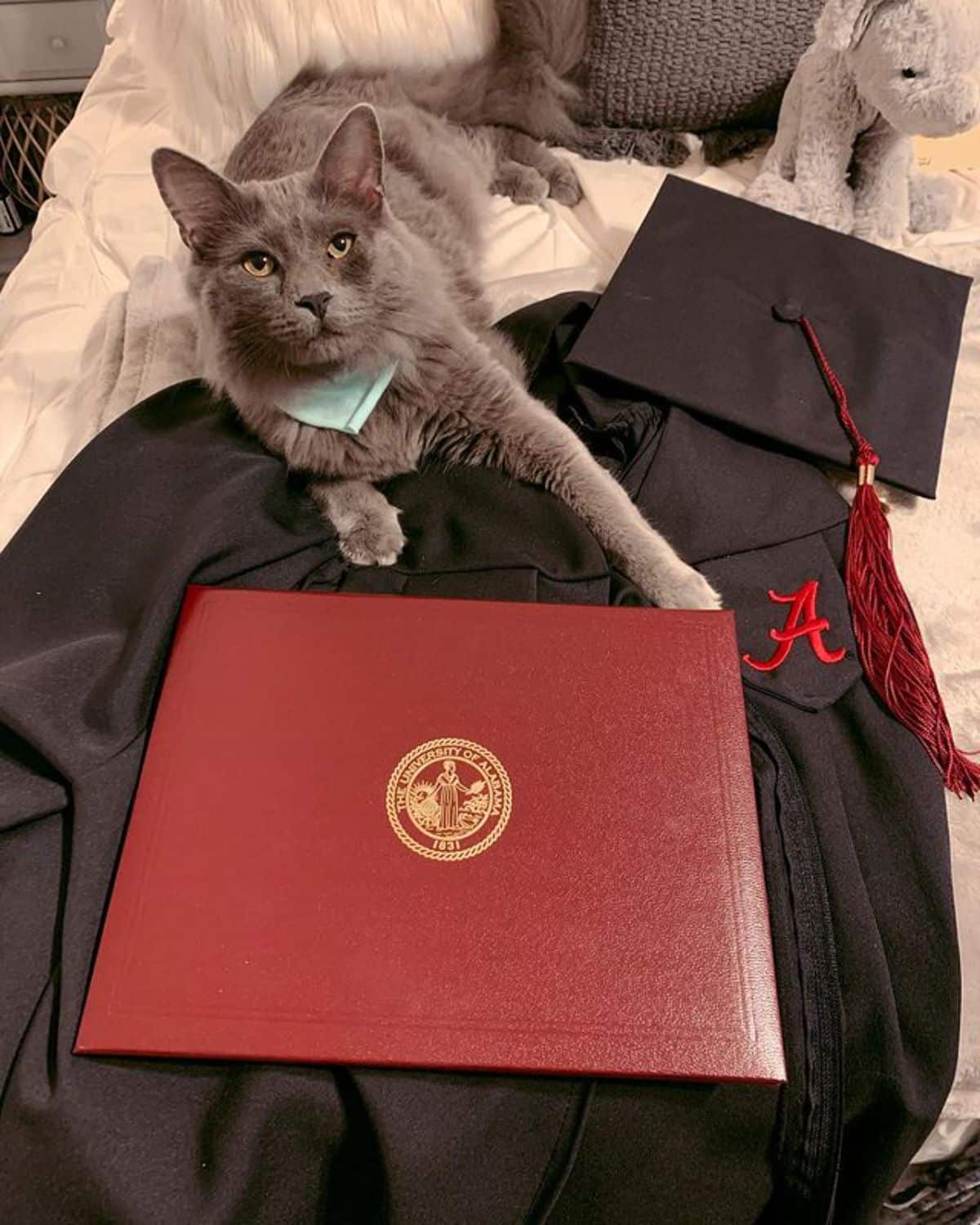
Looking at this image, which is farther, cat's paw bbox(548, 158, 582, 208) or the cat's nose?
cat's paw bbox(548, 158, 582, 208)

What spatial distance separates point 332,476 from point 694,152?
1.03 m

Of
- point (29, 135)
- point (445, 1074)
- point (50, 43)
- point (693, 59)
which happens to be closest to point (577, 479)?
point (445, 1074)

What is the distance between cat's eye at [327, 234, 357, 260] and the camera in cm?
99

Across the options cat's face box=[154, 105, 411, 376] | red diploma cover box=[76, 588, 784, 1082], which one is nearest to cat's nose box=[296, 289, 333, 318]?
cat's face box=[154, 105, 411, 376]

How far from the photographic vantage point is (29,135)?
2.24 m

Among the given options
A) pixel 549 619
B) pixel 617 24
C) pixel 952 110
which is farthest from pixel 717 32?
pixel 549 619

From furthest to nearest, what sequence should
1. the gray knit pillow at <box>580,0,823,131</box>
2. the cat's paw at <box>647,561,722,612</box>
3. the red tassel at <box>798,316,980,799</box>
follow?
1. the gray knit pillow at <box>580,0,823,131</box>
2. the cat's paw at <box>647,561,722,612</box>
3. the red tassel at <box>798,316,980,799</box>

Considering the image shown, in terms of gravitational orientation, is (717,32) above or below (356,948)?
above

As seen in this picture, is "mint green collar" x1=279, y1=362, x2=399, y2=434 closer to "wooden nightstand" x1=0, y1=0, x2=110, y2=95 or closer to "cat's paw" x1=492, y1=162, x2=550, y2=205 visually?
"cat's paw" x1=492, y1=162, x2=550, y2=205

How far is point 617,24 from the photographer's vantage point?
1.45 meters

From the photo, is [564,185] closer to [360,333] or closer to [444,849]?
[360,333]

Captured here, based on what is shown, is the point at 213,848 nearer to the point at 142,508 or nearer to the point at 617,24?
the point at 142,508

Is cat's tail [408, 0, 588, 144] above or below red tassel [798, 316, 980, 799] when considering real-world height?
above

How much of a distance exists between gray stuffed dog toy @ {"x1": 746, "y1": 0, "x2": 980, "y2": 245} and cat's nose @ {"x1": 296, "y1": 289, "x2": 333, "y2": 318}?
2.69 feet
